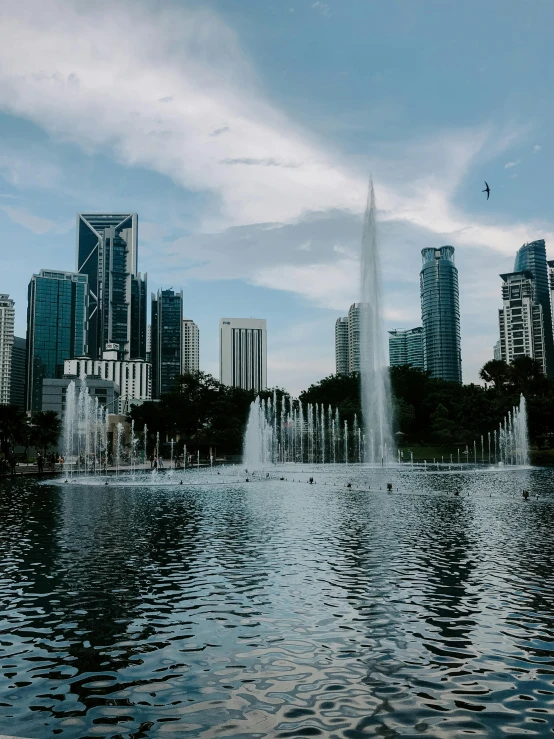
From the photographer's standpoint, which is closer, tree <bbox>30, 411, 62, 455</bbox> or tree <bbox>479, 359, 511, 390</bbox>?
tree <bbox>30, 411, 62, 455</bbox>

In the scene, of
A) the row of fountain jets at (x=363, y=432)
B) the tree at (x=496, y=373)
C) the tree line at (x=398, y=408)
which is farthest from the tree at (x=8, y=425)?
the tree at (x=496, y=373)

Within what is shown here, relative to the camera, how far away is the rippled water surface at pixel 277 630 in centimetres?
711

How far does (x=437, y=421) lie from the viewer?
9438cm

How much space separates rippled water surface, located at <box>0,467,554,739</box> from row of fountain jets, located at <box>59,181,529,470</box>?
43.1m

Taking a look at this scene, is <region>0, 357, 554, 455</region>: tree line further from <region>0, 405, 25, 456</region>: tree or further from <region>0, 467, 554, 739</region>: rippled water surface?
<region>0, 467, 554, 739</region>: rippled water surface

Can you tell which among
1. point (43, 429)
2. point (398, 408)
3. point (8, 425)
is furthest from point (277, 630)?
point (398, 408)

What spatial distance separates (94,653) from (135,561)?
21.8ft

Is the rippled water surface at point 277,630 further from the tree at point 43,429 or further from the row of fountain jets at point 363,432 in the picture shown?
the tree at point 43,429

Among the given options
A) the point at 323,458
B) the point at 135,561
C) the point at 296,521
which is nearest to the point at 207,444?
the point at 323,458

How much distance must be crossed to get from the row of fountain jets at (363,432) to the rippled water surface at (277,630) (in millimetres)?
43081

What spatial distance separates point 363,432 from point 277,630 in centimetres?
8603

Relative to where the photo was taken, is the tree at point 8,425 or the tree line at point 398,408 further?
the tree line at point 398,408

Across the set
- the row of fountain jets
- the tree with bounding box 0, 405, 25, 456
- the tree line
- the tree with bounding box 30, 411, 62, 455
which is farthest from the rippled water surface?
the tree line

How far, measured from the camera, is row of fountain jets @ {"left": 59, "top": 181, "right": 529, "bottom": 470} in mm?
63312
